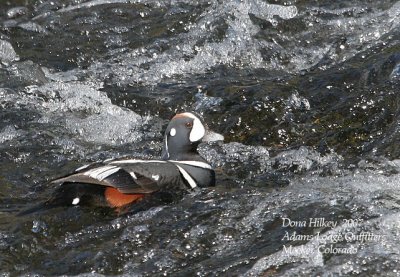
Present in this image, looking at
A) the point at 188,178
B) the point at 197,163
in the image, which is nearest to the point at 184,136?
the point at 197,163

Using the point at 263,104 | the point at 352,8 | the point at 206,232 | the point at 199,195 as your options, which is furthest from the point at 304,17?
the point at 206,232

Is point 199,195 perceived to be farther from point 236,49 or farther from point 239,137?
point 236,49

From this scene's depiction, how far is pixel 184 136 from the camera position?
689cm

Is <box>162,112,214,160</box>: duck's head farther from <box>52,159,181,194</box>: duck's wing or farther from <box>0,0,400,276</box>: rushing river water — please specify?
<box>52,159,181,194</box>: duck's wing

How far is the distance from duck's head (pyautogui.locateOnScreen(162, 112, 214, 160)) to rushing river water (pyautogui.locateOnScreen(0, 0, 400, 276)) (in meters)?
0.32

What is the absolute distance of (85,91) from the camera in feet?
27.2

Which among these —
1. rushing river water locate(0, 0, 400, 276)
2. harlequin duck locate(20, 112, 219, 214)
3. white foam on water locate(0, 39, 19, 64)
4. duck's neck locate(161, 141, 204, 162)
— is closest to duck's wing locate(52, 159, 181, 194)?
harlequin duck locate(20, 112, 219, 214)

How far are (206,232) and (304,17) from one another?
14.8ft

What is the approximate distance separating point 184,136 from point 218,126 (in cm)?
75

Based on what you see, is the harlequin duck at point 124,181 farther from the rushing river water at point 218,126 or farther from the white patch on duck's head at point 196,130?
the white patch on duck's head at point 196,130

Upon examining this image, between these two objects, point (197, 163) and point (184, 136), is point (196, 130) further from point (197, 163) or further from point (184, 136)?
point (197, 163)

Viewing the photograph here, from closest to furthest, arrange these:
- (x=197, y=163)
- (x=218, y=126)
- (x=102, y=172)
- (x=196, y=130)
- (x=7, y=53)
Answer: (x=102, y=172) → (x=197, y=163) → (x=196, y=130) → (x=218, y=126) → (x=7, y=53)

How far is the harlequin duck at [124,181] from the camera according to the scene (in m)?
6.06

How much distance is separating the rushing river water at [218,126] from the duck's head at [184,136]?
0.32m
